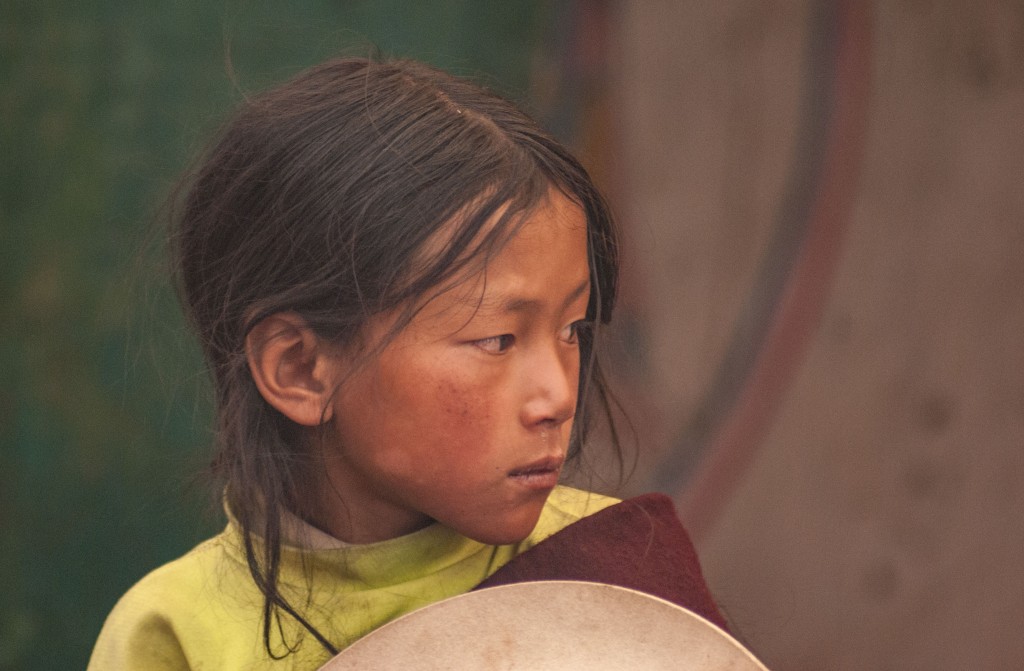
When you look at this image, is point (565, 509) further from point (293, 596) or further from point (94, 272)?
point (94, 272)

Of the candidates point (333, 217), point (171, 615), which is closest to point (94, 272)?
point (171, 615)

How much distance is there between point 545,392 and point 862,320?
4.31 ft

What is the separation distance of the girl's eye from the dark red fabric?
8.3 inches

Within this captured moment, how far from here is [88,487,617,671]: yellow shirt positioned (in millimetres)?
1239

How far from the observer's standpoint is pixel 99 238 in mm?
2139

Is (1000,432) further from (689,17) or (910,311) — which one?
(689,17)

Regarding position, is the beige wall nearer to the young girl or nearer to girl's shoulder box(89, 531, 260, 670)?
the young girl

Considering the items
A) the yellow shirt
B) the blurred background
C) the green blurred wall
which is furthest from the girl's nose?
the green blurred wall

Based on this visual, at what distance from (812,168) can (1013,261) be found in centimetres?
37

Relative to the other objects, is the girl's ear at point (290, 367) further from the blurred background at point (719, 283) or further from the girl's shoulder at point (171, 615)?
the blurred background at point (719, 283)

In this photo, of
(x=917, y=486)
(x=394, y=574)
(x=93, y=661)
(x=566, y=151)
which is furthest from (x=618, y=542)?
(x=917, y=486)

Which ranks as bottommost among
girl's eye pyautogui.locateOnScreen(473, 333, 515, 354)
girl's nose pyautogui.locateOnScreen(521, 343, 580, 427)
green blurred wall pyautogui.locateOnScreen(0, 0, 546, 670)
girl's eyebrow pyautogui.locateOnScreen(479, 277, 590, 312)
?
green blurred wall pyautogui.locateOnScreen(0, 0, 546, 670)

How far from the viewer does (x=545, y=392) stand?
3.64 feet

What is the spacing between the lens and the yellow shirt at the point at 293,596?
1.24 m
